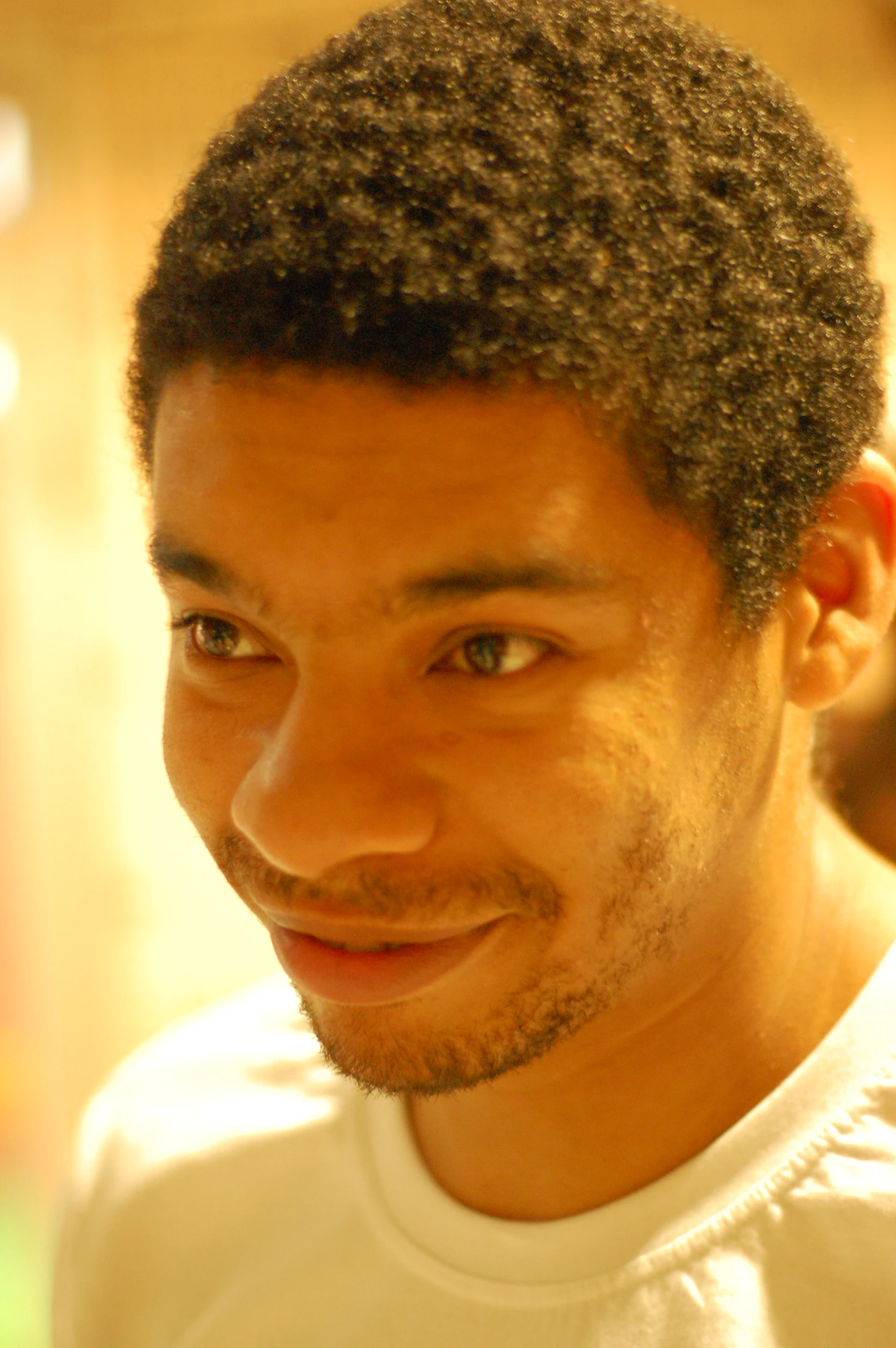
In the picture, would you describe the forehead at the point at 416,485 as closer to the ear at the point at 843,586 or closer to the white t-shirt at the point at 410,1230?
the ear at the point at 843,586

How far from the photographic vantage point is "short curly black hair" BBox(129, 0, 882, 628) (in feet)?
2.57

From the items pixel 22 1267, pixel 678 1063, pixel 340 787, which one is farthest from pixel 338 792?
pixel 22 1267

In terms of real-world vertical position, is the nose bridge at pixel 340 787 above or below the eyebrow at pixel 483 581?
below

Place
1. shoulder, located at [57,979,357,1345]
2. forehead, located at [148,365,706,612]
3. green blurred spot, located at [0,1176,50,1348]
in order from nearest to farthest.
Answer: forehead, located at [148,365,706,612]
shoulder, located at [57,979,357,1345]
green blurred spot, located at [0,1176,50,1348]

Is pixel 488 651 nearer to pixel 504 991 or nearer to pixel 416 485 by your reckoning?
pixel 416 485

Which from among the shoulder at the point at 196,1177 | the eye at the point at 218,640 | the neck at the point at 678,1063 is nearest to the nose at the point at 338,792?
the eye at the point at 218,640

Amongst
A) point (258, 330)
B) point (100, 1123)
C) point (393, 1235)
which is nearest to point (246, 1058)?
point (100, 1123)

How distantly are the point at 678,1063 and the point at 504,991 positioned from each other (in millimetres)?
176

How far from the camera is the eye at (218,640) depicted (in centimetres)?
94

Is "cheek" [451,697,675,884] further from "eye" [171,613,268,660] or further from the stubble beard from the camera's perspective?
"eye" [171,613,268,660]

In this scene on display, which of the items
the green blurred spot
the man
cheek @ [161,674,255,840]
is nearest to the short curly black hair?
the man

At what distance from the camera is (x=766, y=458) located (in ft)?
2.85

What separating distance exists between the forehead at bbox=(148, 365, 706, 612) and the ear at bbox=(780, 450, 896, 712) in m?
0.15

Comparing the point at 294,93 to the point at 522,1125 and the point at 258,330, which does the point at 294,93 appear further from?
the point at 522,1125
